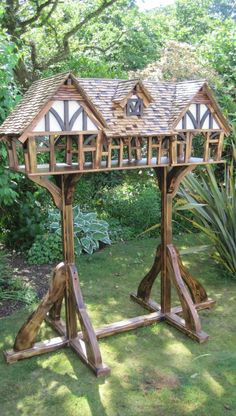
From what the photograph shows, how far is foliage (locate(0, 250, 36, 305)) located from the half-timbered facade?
1.85 meters

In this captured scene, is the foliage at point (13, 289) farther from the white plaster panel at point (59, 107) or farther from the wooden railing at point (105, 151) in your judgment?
the white plaster panel at point (59, 107)

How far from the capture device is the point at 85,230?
635 cm

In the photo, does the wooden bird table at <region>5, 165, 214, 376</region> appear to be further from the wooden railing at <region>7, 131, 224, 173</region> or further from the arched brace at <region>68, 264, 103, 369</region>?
the wooden railing at <region>7, 131, 224, 173</region>

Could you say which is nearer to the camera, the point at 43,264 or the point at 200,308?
the point at 200,308

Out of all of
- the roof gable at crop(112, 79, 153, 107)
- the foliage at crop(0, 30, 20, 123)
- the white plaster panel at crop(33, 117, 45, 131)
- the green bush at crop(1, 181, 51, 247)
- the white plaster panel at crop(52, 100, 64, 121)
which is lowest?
the green bush at crop(1, 181, 51, 247)

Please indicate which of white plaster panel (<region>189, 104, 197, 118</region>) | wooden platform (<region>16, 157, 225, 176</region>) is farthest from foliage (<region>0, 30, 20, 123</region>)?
white plaster panel (<region>189, 104, 197, 118</region>)

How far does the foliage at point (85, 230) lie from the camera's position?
6211mm

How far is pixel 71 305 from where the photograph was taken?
373cm

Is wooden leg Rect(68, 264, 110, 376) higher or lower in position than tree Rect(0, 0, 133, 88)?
lower

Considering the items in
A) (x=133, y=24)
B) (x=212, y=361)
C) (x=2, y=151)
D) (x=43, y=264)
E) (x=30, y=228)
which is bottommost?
(x=212, y=361)

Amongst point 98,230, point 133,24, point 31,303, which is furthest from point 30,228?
point 133,24

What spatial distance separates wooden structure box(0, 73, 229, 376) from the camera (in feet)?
10.2

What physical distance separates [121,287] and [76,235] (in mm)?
1464

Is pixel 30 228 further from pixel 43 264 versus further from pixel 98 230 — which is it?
pixel 98 230
